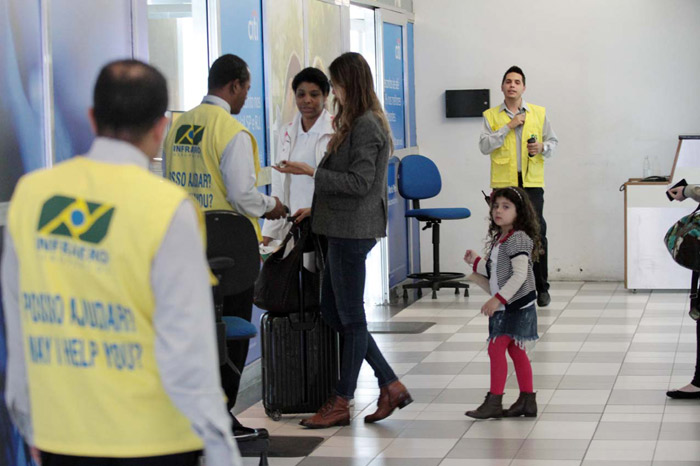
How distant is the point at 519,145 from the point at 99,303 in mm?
6791

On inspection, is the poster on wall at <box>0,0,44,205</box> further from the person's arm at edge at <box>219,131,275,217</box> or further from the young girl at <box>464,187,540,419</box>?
the young girl at <box>464,187,540,419</box>

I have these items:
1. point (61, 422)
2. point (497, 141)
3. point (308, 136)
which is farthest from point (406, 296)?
point (61, 422)

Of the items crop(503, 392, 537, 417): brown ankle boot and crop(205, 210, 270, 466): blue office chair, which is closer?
crop(205, 210, 270, 466): blue office chair

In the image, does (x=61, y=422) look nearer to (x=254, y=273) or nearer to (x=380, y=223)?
(x=254, y=273)

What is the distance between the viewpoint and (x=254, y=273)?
3.66 metres

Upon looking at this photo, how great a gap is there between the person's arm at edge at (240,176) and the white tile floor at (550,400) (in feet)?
3.43

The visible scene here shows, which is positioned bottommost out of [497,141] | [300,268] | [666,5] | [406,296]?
[406,296]

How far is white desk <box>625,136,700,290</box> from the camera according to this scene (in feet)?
28.7

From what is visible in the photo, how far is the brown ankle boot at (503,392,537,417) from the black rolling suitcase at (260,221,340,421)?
85 centimetres

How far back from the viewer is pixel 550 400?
5355mm

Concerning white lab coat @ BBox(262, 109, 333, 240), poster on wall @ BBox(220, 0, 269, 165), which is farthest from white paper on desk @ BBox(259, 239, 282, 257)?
poster on wall @ BBox(220, 0, 269, 165)

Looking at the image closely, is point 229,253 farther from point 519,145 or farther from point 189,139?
point 519,145

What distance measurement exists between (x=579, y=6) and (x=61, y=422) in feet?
27.8

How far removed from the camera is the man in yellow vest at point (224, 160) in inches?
164
